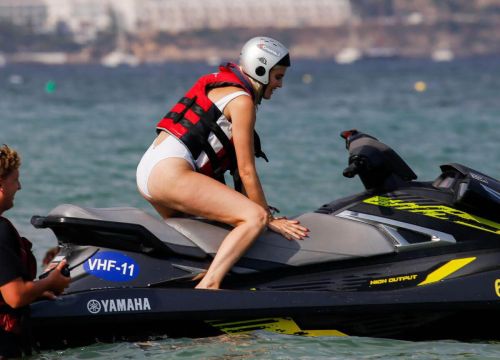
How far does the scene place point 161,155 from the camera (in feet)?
19.1

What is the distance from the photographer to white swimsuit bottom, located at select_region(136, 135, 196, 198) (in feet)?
19.0

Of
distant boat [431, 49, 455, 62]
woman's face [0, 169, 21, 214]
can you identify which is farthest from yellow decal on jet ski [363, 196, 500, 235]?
distant boat [431, 49, 455, 62]

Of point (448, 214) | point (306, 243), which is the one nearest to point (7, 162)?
point (306, 243)

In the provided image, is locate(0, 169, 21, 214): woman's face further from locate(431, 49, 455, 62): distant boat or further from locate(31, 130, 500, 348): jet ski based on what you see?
locate(431, 49, 455, 62): distant boat

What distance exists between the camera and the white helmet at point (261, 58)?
5.83 m

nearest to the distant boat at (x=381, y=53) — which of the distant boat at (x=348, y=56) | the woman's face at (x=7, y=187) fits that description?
the distant boat at (x=348, y=56)

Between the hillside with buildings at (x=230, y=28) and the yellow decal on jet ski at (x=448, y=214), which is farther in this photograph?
the hillside with buildings at (x=230, y=28)

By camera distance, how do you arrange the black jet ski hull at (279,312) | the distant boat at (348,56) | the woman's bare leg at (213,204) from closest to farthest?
1. the black jet ski hull at (279,312)
2. the woman's bare leg at (213,204)
3. the distant boat at (348,56)

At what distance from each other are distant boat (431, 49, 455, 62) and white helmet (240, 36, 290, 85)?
133236 mm

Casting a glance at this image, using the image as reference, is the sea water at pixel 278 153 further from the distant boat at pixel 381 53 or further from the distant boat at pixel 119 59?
the distant boat at pixel 119 59

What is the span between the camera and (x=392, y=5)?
16050 centimetres

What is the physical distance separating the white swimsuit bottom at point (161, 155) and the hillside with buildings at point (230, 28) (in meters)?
127

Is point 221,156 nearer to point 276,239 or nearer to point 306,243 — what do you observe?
point 276,239

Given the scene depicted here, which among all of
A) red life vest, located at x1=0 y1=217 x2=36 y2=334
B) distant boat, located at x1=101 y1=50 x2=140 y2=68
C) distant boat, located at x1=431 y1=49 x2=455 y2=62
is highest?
distant boat, located at x1=431 y1=49 x2=455 y2=62
